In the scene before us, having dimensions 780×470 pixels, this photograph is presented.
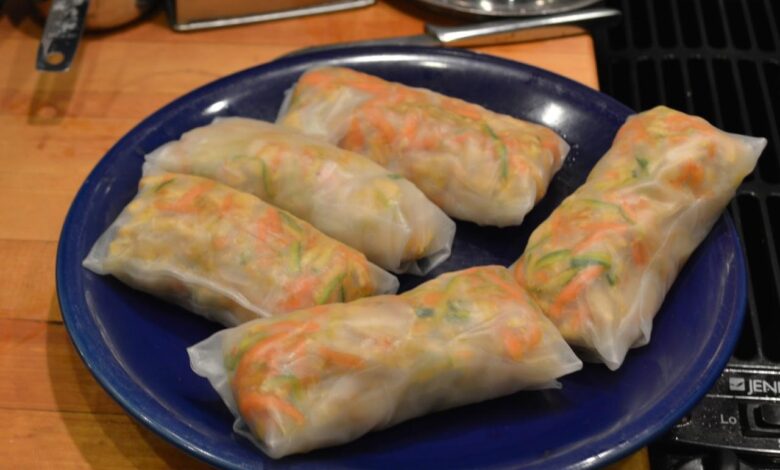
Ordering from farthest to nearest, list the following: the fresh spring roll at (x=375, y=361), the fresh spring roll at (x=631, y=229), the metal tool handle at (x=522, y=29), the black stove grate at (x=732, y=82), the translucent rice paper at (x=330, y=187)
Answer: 1. the metal tool handle at (x=522, y=29)
2. the black stove grate at (x=732, y=82)
3. the translucent rice paper at (x=330, y=187)
4. the fresh spring roll at (x=631, y=229)
5. the fresh spring roll at (x=375, y=361)

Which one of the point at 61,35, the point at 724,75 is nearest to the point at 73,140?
the point at 61,35

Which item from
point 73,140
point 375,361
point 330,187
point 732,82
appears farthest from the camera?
point 732,82

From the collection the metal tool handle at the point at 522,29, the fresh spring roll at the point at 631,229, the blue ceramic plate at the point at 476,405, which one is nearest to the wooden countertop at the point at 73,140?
the metal tool handle at the point at 522,29

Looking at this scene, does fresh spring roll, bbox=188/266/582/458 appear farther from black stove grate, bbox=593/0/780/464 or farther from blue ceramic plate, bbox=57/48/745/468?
black stove grate, bbox=593/0/780/464

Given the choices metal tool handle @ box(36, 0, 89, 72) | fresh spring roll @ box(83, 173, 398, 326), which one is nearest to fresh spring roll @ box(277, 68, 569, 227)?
fresh spring roll @ box(83, 173, 398, 326)

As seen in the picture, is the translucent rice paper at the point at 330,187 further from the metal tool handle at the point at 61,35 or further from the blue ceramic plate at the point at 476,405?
the metal tool handle at the point at 61,35

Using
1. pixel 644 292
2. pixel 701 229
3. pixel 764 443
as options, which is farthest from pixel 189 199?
pixel 764 443

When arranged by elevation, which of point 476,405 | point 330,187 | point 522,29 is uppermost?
point 522,29

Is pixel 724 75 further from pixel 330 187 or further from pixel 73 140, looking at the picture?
pixel 73 140
